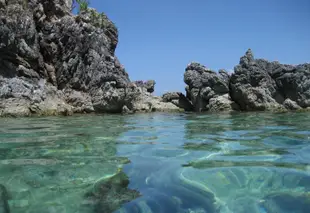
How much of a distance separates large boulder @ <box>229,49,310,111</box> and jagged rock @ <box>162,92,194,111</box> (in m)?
4.41

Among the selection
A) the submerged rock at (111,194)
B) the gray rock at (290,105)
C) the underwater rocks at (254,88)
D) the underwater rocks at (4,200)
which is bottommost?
the underwater rocks at (4,200)

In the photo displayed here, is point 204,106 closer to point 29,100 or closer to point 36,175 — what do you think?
point 29,100

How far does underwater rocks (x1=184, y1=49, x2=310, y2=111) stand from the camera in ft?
64.0

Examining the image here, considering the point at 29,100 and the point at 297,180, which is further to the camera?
the point at 29,100

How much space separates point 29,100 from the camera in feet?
41.6

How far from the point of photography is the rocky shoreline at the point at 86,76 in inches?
525

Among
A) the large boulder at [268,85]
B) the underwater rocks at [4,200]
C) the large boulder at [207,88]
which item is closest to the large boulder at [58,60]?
the large boulder at [207,88]

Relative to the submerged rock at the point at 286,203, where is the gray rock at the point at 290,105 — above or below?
above

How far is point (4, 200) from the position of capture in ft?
5.87

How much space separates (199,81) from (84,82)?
34.1ft

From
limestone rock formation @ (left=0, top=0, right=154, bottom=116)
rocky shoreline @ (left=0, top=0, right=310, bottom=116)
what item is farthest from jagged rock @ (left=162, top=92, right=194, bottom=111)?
limestone rock formation @ (left=0, top=0, right=154, bottom=116)

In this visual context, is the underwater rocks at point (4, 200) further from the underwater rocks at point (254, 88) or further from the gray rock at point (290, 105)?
the gray rock at point (290, 105)

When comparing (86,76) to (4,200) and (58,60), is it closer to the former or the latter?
(58,60)

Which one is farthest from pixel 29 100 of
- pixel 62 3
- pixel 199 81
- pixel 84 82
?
pixel 199 81
